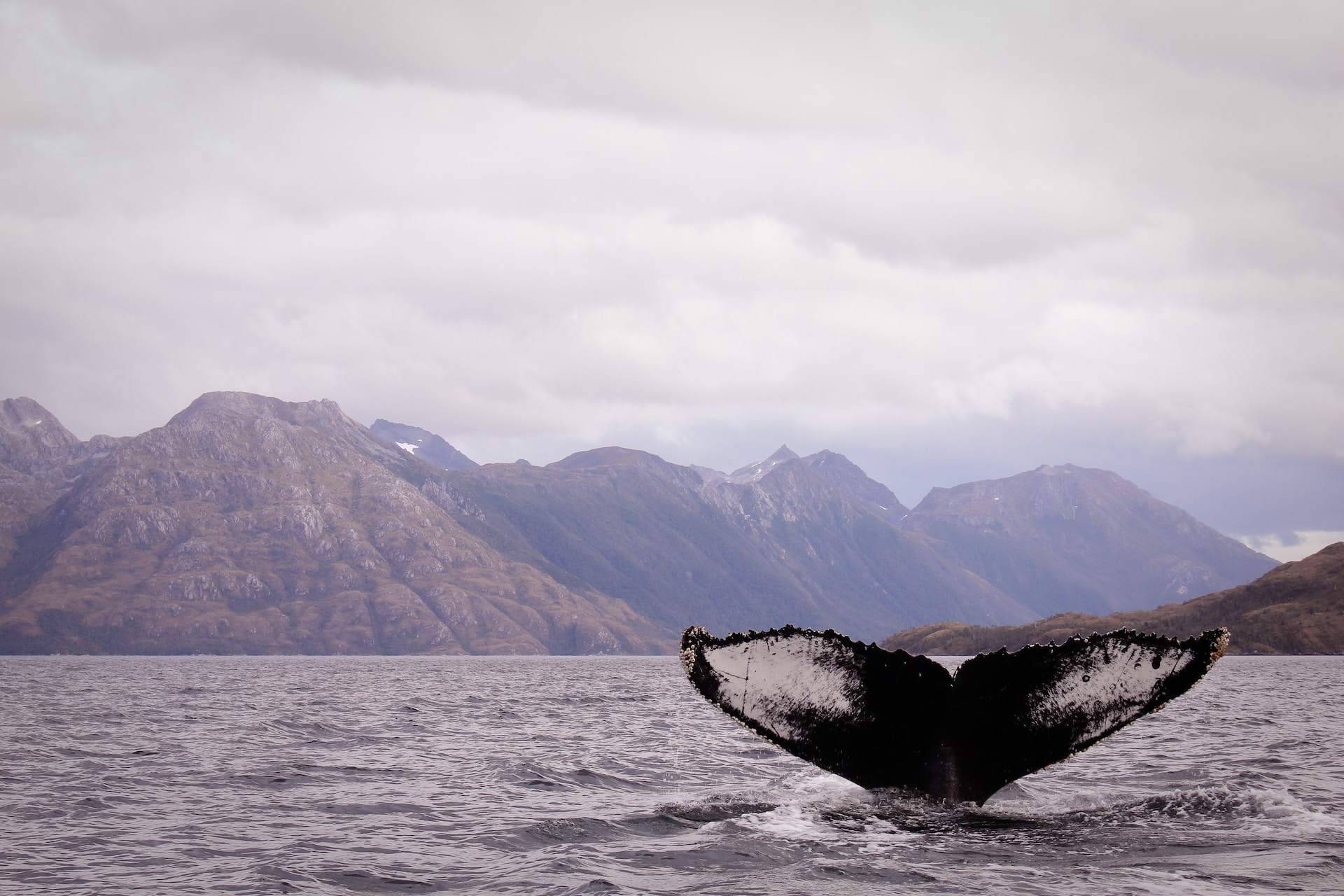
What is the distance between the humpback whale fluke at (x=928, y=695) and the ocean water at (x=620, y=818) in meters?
1.16

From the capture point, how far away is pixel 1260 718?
30.7 m

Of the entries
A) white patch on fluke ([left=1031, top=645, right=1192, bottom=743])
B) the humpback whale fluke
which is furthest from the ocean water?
white patch on fluke ([left=1031, top=645, right=1192, bottom=743])

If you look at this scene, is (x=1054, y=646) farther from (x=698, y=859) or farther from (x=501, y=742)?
(x=501, y=742)

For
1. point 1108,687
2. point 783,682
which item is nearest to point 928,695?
point 783,682

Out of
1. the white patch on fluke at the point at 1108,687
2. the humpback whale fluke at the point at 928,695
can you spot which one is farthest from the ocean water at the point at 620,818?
the white patch on fluke at the point at 1108,687

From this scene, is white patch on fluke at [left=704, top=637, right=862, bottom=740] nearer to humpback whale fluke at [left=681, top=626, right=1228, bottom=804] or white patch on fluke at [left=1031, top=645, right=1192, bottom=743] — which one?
humpback whale fluke at [left=681, top=626, right=1228, bottom=804]

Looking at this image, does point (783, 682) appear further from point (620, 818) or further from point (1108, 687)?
point (620, 818)

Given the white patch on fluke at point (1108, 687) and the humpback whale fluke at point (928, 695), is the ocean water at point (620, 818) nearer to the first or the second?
the humpback whale fluke at point (928, 695)

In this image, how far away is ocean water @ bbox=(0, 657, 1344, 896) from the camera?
370 inches

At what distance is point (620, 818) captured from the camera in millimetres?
12969

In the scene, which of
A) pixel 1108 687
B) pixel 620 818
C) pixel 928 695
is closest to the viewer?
pixel 1108 687

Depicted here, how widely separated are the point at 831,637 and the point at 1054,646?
179 cm

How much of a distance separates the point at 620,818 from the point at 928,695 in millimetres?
5821

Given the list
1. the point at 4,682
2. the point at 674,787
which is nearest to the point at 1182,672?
the point at 674,787
